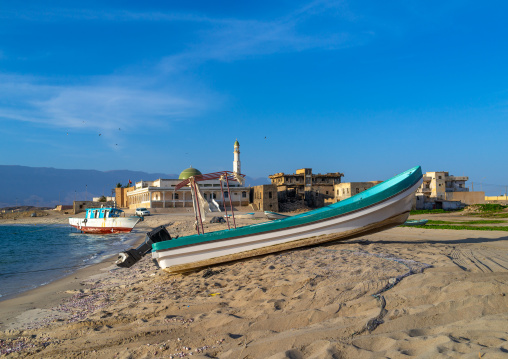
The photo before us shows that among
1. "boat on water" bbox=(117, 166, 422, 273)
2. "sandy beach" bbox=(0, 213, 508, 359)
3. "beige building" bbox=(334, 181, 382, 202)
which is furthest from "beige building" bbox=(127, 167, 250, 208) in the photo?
"sandy beach" bbox=(0, 213, 508, 359)

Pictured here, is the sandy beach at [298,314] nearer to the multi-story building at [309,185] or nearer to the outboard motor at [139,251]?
the outboard motor at [139,251]

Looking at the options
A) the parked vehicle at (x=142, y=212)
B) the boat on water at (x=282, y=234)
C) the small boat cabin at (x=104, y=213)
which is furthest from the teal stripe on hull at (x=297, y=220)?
the parked vehicle at (x=142, y=212)

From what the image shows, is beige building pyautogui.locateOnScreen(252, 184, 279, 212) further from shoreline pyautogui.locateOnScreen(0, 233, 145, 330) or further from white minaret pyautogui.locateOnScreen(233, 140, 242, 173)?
shoreline pyautogui.locateOnScreen(0, 233, 145, 330)

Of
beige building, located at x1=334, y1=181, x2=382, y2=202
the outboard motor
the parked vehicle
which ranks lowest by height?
the parked vehicle

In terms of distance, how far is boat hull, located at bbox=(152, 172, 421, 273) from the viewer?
9555mm

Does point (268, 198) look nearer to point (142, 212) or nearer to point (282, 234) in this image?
point (142, 212)

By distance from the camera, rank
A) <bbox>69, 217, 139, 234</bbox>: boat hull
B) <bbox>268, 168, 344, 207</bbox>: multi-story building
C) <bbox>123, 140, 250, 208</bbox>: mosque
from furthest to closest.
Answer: <bbox>268, 168, 344, 207</bbox>: multi-story building < <bbox>123, 140, 250, 208</bbox>: mosque < <bbox>69, 217, 139, 234</bbox>: boat hull

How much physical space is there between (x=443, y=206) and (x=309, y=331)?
51.9 meters

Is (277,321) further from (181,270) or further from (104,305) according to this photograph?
(181,270)

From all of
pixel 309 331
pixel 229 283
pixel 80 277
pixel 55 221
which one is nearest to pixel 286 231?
pixel 229 283

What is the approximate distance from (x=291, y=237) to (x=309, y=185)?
52354 millimetres

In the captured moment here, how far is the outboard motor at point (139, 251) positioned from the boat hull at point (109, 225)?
2508 cm

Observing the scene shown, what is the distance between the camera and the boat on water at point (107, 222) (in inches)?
1364

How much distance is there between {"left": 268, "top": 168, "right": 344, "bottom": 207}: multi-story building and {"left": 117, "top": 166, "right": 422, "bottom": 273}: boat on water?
46.1 m
